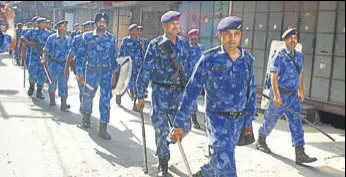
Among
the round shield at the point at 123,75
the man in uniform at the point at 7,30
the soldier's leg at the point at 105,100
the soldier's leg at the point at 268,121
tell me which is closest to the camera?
the man in uniform at the point at 7,30

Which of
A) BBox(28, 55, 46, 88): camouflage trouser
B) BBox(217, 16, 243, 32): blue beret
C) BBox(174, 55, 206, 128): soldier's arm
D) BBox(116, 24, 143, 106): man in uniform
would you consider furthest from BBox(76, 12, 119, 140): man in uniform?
BBox(28, 55, 46, 88): camouflage trouser

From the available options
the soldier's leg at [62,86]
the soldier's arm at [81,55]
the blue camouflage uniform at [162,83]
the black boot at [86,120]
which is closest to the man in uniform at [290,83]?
the blue camouflage uniform at [162,83]

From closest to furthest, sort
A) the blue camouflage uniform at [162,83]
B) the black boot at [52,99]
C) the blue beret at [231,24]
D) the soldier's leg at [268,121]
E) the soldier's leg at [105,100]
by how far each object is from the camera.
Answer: the blue beret at [231,24] < the blue camouflage uniform at [162,83] < the soldier's leg at [268,121] < the soldier's leg at [105,100] < the black boot at [52,99]

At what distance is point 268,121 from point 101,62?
2.61 m

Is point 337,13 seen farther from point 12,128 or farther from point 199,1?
point 12,128

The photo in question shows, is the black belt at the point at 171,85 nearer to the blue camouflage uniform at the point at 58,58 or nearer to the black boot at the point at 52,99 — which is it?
the blue camouflage uniform at the point at 58,58

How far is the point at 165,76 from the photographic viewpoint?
469 cm

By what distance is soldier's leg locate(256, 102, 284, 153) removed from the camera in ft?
19.7

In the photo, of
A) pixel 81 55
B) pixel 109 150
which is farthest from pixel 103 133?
pixel 81 55

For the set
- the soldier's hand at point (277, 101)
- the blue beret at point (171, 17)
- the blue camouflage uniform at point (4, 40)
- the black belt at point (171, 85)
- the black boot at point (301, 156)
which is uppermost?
the blue beret at point (171, 17)

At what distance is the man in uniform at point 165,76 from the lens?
15.2 ft

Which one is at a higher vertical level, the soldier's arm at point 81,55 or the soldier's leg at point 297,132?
the soldier's arm at point 81,55

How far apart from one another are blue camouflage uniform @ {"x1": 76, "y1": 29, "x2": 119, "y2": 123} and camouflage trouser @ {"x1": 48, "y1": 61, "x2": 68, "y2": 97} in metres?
2.04

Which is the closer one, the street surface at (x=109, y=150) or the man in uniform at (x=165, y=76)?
the man in uniform at (x=165, y=76)
